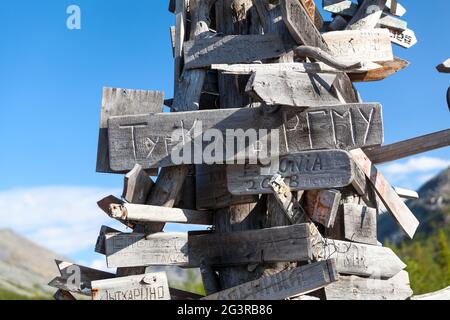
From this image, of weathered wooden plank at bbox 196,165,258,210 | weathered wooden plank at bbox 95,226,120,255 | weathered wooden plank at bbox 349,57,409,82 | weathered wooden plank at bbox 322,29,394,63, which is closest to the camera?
weathered wooden plank at bbox 95,226,120,255

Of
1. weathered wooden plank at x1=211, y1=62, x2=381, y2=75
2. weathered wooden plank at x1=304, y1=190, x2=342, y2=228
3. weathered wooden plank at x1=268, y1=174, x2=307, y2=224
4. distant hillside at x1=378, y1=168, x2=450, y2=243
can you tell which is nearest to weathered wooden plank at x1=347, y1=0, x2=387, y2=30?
weathered wooden plank at x1=211, y1=62, x2=381, y2=75

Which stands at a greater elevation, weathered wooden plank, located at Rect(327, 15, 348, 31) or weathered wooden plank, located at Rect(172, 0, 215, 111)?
weathered wooden plank, located at Rect(327, 15, 348, 31)

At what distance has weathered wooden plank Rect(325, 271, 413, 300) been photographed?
6.12 meters

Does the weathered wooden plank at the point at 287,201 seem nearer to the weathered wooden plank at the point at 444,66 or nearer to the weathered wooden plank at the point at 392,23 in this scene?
the weathered wooden plank at the point at 444,66

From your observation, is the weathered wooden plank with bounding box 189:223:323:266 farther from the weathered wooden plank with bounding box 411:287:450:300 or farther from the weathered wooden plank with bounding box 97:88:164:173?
the weathered wooden plank with bounding box 411:287:450:300

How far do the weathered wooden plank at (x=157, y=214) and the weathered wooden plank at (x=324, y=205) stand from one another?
1.08 metres

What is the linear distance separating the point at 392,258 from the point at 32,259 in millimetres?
80013

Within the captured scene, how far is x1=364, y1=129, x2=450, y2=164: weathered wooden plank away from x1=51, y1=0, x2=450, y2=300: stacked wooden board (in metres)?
0.01

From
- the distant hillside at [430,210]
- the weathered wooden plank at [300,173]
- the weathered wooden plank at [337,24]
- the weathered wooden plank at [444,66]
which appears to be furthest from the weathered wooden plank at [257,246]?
the distant hillside at [430,210]

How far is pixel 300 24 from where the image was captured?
617 cm

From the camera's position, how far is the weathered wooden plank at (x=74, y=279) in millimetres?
6277

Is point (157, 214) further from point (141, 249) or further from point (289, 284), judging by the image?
point (289, 284)
